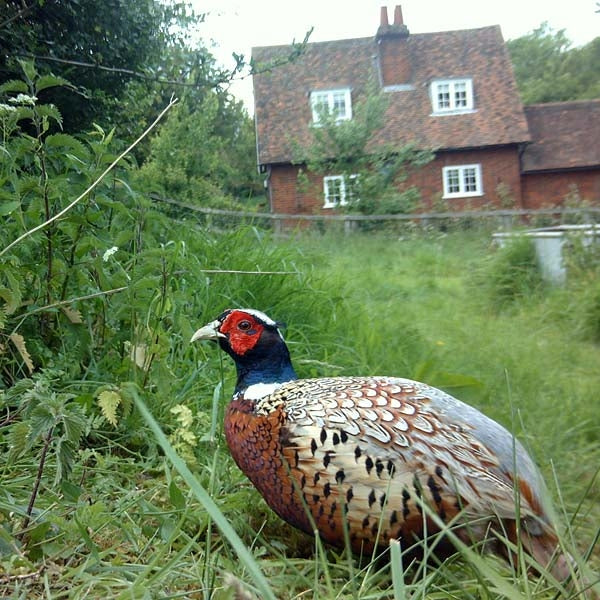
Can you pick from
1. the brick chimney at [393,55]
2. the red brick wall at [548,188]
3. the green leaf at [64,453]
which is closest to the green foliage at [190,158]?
the green leaf at [64,453]

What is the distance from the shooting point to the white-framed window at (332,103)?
1766 cm

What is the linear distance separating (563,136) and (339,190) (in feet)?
35.9

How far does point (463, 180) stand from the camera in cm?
2084

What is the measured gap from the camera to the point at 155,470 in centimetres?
237

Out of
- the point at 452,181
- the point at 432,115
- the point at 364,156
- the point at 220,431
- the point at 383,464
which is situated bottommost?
the point at 220,431

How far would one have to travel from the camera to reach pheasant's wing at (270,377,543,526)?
5.72ft

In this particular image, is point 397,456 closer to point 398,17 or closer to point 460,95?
point 460,95

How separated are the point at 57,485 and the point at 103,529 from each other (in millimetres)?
285

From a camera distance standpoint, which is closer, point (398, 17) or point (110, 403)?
point (110, 403)

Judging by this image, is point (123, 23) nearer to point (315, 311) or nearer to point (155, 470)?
point (315, 311)

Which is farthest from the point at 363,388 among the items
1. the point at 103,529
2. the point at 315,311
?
the point at 315,311

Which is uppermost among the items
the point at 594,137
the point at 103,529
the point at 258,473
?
the point at 594,137

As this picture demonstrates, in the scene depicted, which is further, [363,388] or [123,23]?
[123,23]

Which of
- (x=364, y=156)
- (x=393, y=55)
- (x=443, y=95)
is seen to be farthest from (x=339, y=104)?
(x=443, y=95)
